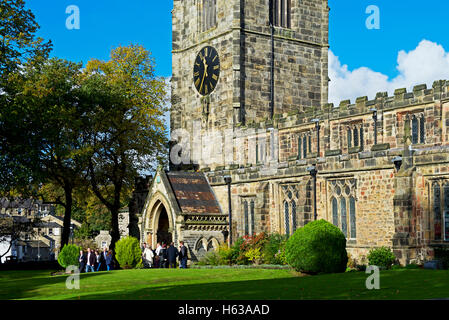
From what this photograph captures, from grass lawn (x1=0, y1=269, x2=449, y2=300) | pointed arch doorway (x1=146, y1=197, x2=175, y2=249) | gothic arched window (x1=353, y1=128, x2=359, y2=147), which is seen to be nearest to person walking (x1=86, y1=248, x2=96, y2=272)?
grass lawn (x1=0, y1=269, x2=449, y2=300)

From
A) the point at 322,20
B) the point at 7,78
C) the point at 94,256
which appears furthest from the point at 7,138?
the point at 322,20

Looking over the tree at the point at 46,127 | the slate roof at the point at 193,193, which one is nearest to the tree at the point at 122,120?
the tree at the point at 46,127

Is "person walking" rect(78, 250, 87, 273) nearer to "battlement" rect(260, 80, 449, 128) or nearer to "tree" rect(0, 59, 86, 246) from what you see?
"tree" rect(0, 59, 86, 246)

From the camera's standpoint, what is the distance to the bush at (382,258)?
30625 mm

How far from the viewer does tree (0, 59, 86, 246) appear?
1446 inches

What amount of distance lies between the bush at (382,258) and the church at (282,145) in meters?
0.45

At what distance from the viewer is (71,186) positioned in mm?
49281

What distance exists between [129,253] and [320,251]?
1391 centimetres

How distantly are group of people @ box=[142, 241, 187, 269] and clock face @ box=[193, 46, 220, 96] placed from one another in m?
17.4

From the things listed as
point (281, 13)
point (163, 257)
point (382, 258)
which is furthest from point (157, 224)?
point (281, 13)

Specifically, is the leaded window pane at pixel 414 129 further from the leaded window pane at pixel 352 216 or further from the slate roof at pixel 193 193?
the slate roof at pixel 193 193

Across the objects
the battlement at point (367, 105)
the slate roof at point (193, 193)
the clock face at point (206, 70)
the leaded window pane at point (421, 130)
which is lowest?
the slate roof at point (193, 193)
